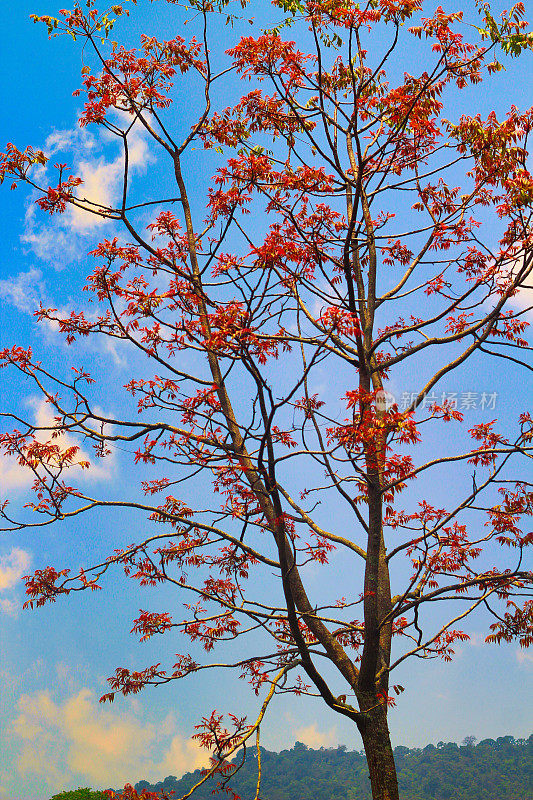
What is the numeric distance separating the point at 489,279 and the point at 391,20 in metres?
2.44

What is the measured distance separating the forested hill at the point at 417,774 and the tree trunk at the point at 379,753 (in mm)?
9663

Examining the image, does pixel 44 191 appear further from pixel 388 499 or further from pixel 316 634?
pixel 316 634

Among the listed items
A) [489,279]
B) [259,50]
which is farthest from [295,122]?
[489,279]

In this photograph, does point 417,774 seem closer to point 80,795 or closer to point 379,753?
point 80,795

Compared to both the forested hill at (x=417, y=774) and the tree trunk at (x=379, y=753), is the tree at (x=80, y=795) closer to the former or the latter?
the tree trunk at (x=379, y=753)

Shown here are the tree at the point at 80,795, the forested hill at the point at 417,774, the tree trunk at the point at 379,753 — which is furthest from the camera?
the forested hill at the point at 417,774

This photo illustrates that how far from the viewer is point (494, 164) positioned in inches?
211

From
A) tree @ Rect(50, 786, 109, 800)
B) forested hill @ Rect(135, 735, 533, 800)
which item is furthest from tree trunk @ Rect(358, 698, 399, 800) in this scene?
forested hill @ Rect(135, 735, 533, 800)

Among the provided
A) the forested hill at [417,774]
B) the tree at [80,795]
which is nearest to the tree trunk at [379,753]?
the tree at [80,795]

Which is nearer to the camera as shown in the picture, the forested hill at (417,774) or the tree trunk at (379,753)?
the tree trunk at (379,753)

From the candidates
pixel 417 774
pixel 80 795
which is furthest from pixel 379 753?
pixel 417 774

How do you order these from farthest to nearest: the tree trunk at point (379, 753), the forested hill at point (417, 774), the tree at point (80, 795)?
the forested hill at point (417, 774)
the tree at point (80, 795)
the tree trunk at point (379, 753)

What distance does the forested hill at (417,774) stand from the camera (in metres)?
14.3

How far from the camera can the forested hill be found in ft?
46.9
